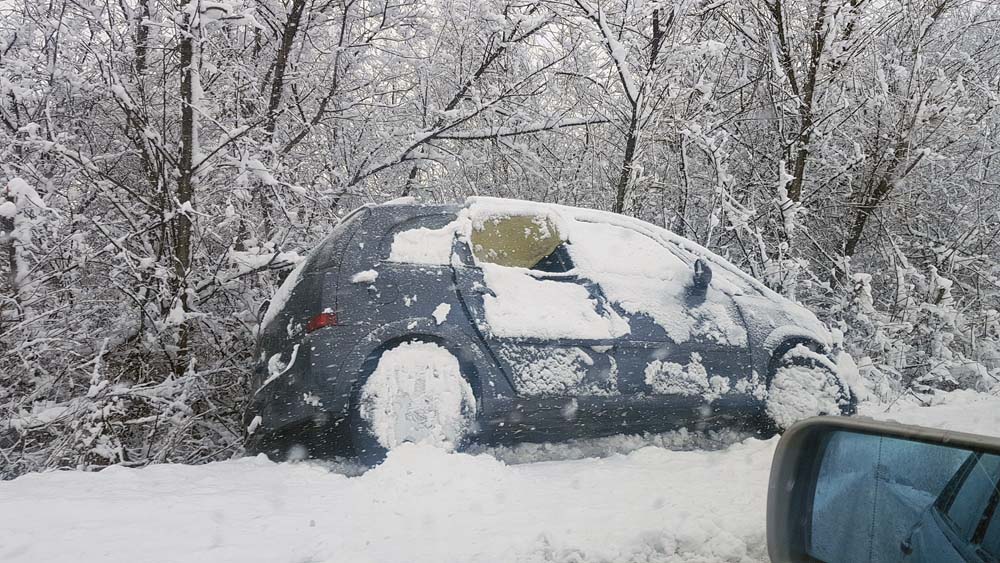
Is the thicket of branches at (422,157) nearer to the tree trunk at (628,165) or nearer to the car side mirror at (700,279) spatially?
the tree trunk at (628,165)

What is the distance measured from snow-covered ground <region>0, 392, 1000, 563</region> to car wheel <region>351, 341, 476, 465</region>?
0.45 ft

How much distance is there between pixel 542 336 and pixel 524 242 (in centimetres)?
86

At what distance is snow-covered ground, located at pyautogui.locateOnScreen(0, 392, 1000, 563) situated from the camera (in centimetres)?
285

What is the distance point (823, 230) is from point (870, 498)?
9920 millimetres

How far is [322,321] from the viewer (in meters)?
3.97

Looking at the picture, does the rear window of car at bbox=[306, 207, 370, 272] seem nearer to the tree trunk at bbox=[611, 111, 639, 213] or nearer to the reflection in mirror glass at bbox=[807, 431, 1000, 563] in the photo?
the reflection in mirror glass at bbox=[807, 431, 1000, 563]

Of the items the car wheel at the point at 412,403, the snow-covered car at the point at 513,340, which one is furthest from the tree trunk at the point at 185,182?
the car wheel at the point at 412,403

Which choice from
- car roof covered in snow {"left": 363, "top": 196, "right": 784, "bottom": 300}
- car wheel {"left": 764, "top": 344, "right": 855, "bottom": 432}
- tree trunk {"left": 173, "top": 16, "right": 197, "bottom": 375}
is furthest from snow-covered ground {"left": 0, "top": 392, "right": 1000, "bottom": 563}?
tree trunk {"left": 173, "top": 16, "right": 197, "bottom": 375}

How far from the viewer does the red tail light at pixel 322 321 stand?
3.96 m

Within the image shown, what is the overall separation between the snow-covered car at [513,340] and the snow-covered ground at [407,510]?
10.9 inches

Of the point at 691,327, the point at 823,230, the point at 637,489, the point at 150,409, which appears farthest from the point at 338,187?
the point at 823,230

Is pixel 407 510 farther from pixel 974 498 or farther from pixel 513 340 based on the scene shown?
pixel 974 498

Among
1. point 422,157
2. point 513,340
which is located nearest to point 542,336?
point 513,340

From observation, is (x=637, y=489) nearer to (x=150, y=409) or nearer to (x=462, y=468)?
(x=462, y=468)
